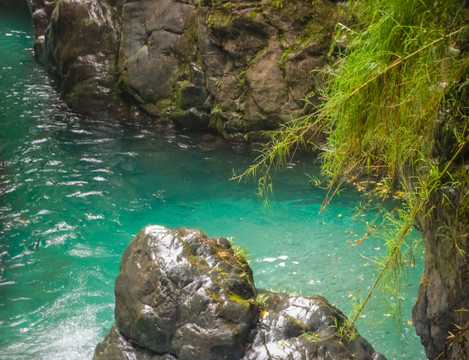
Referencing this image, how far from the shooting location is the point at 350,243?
6438 mm

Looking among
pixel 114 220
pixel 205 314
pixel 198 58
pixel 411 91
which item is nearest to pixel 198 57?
pixel 198 58

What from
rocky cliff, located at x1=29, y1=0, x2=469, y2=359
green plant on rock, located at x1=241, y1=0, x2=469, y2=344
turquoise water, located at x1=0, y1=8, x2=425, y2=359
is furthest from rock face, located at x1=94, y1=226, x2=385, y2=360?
rocky cliff, located at x1=29, y1=0, x2=469, y2=359

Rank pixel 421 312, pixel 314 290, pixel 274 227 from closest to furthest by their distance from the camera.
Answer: pixel 421 312, pixel 314 290, pixel 274 227

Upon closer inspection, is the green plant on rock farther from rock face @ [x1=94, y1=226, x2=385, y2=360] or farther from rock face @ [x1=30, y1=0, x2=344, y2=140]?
rock face @ [x1=30, y1=0, x2=344, y2=140]

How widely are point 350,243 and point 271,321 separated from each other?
10.0 ft

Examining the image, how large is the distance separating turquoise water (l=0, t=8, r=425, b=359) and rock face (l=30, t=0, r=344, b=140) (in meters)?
0.53

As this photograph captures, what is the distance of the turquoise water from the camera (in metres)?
5.24

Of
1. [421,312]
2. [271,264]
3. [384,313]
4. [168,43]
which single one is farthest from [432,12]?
[168,43]

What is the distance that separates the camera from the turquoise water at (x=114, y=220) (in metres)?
5.24

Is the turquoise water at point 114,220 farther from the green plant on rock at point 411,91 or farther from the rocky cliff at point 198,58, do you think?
the green plant on rock at point 411,91

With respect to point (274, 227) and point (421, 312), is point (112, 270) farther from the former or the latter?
point (421, 312)

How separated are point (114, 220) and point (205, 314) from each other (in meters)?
3.90

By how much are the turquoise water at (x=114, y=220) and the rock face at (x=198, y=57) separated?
531 millimetres

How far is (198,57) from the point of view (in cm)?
933
